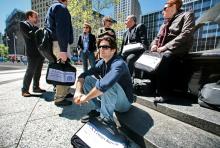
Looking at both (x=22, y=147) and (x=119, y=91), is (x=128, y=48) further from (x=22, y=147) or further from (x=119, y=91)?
(x=22, y=147)

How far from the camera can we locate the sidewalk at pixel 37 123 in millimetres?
2078

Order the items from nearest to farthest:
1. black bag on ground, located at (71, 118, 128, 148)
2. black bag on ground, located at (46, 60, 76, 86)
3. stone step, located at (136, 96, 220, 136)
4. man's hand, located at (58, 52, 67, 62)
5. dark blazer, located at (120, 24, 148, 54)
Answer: black bag on ground, located at (71, 118, 128, 148) < stone step, located at (136, 96, 220, 136) < black bag on ground, located at (46, 60, 76, 86) < man's hand, located at (58, 52, 67, 62) < dark blazer, located at (120, 24, 148, 54)

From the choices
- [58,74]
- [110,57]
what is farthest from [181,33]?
[58,74]

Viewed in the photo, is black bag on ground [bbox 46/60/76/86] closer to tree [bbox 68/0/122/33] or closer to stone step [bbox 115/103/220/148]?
stone step [bbox 115/103/220/148]

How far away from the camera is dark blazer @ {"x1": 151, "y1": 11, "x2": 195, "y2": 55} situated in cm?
272

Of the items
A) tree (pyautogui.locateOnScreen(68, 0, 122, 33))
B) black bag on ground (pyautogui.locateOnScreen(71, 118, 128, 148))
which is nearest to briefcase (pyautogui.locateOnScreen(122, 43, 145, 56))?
black bag on ground (pyautogui.locateOnScreen(71, 118, 128, 148))

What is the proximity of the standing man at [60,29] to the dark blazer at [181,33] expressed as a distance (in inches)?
65.6

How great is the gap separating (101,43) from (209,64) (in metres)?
1.78

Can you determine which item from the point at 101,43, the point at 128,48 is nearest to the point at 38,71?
the point at 128,48

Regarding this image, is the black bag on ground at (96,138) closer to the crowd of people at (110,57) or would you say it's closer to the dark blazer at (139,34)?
the crowd of people at (110,57)

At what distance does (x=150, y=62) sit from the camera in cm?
278

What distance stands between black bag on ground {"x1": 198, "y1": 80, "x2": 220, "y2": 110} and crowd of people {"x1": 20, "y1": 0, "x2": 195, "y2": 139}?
55 centimetres

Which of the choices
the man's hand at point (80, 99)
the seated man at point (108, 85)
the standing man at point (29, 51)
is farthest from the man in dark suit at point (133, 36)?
the standing man at point (29, 51)

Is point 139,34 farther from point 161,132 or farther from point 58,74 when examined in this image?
point 161,132
